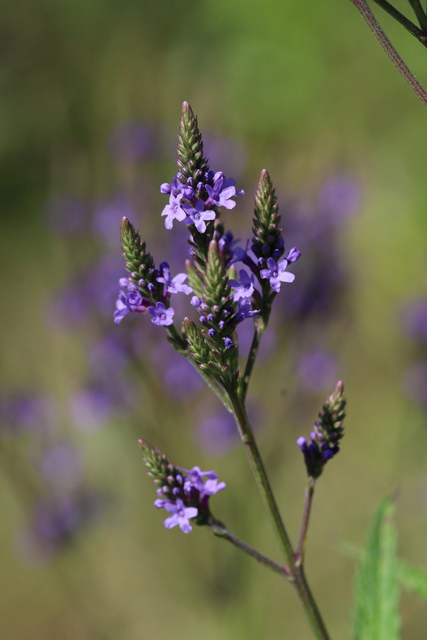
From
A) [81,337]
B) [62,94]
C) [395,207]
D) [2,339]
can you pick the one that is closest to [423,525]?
[81,337]

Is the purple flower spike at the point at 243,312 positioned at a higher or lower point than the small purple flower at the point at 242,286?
lower

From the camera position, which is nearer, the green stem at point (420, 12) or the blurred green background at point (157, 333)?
the green stem at point (420, 12)

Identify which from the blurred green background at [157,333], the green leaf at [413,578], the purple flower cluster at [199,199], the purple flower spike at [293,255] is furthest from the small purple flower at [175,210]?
the blurred green background at [157,333]

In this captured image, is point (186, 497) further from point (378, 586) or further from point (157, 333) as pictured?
point (157, 333)

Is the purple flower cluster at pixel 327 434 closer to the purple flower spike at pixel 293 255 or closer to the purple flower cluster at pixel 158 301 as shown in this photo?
the purple flower spike at pixel 293 255

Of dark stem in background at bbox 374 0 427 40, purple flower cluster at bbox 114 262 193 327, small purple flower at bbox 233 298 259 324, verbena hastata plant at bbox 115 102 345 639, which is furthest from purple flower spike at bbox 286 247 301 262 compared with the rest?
dark stem in background at bbox 374 0 427 40

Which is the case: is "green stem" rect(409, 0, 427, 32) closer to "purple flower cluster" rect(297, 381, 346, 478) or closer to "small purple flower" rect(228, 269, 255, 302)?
"small purple flower" rect(228, 269, 255, 302)
